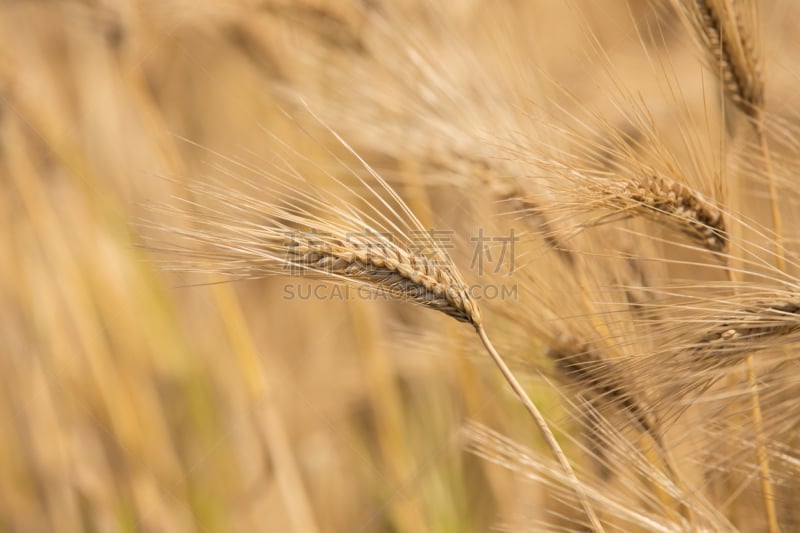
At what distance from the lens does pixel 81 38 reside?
5.11 feet

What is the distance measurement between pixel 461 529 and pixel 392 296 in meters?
0.64

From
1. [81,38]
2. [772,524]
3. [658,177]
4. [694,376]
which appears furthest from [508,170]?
[81,38]

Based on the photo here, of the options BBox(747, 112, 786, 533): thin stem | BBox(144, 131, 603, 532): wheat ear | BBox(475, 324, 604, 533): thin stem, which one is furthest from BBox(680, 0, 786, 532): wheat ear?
BBox(144, 131, 603, 532): wheat ear

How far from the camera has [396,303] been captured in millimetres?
1319

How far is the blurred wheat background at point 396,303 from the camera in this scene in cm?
57

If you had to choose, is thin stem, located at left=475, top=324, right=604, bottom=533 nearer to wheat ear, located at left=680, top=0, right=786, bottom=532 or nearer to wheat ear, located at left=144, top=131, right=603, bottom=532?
wheat ear, located at left=144, top=131, right=603, bottom=532

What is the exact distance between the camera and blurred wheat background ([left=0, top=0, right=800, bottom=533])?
565mm

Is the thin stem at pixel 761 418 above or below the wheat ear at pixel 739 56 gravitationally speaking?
below

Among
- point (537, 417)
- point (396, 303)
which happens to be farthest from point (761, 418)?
point (396, 303)

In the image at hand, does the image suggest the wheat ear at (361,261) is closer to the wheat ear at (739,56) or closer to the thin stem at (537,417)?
the thin stem at (537,417)

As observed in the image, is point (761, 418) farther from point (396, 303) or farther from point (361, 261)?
point (396, 303)

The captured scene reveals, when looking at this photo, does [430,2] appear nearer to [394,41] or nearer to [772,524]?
[394,41]

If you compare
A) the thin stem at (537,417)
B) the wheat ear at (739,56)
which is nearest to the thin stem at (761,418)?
the wheat ear at (739,56)

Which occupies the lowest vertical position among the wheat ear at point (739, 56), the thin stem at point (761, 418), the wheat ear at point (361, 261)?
the thin stem at point (761, 418)
